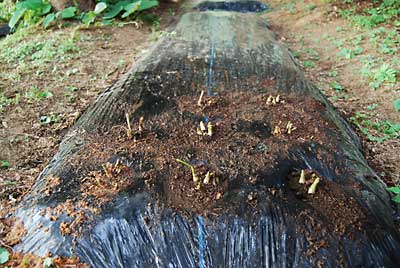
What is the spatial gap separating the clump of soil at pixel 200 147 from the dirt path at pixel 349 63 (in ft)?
2.07

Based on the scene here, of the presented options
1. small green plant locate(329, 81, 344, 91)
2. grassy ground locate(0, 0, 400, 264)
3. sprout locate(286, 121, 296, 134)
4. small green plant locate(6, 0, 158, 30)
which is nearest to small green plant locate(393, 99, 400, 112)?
grassy ground locate(0, 0, 400, 264)

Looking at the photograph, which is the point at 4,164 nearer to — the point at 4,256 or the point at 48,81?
the point at 4,256

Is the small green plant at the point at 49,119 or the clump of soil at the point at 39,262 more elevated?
the clump of soil at the point at 39,262

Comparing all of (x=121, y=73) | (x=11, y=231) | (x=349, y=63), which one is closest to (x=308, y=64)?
(x=349, y=63)

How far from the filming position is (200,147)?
2.50 meters

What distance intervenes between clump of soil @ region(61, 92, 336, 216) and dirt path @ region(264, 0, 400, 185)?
0.63 meters

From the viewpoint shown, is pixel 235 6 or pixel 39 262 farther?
pixel 235 6

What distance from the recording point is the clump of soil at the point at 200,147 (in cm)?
218

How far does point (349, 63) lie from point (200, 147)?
306 cm

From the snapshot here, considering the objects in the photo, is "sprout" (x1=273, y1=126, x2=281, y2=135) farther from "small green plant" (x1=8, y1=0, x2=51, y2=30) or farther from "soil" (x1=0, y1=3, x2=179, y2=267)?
"small green plant" (x1=8, y1=0, x2=51, y2=30)

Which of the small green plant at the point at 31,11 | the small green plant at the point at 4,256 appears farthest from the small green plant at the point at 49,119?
the small green plant at the point at 31,11

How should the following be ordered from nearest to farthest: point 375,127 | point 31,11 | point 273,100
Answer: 1. point 273,100
2. point 375,127
3. point 31,11

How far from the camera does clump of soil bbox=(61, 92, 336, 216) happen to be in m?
2.18

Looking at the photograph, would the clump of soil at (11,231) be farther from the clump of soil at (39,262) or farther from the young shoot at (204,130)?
the young shoot at (204,130)
